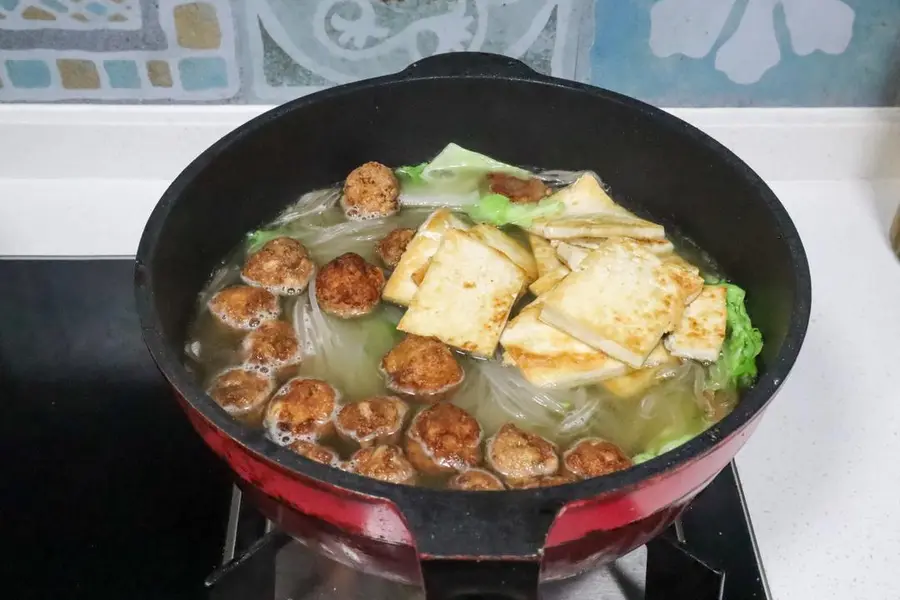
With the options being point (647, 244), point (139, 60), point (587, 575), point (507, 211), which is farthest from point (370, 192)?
point (587, 575)

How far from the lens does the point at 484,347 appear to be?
3.70ft

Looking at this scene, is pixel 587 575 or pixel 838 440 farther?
pixel 838 440

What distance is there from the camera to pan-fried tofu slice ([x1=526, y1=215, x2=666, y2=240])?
1248 mm

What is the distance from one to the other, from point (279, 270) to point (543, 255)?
379 millimetres

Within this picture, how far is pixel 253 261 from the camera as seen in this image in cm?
126

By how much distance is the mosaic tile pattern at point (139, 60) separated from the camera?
1492mm

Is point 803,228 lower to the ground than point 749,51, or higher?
lower

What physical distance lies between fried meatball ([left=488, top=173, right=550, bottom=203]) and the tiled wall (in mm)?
291

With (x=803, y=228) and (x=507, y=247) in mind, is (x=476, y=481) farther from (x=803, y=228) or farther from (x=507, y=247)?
(x=803, y=228)

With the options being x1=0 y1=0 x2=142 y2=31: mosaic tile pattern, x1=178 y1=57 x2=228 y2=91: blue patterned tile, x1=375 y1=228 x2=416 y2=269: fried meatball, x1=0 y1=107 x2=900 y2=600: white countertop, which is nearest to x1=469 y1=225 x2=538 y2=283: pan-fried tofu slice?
x1=375 y1=228 x2=416 y2=269: fried meatball

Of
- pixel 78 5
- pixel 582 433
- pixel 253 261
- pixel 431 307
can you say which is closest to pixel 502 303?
pixel 431 307

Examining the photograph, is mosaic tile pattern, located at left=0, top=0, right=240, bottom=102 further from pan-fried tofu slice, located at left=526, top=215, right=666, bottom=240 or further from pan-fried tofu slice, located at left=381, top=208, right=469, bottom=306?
pan-fried tofu slice, located at left=526, top=215, right=666, bottom=240

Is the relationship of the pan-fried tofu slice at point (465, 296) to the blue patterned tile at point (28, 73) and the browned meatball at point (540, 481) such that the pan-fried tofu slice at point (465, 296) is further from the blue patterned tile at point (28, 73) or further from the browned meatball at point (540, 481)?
the blue patterned tile at point (28, 73)

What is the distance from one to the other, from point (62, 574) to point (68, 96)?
2.93 ft
